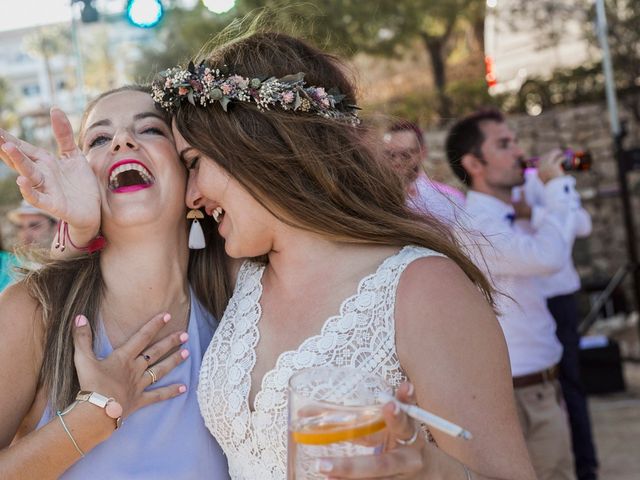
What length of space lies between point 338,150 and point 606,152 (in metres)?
9.82

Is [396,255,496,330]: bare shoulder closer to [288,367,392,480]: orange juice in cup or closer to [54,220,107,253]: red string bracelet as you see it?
[288,367,392,480]: orange juice in cup

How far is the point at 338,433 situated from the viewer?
4.03 feet

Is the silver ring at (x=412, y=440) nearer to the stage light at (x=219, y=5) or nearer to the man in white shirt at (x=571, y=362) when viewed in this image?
the man in white shirt at (x=571, y=362)

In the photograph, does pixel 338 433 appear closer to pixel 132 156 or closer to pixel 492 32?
pixel 132 156

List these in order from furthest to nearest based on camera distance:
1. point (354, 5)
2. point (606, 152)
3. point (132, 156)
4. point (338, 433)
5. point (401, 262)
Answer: point (354, 5)
point (606, 152)
point (132, 156)
point (401, 262)
point (338, 433)

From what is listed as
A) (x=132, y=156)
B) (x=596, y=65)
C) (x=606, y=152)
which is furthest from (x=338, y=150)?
(x=596, y=65)

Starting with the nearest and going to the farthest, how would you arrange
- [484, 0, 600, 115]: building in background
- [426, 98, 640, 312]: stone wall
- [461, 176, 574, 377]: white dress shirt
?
[461, 176, 574, 377]: white dress shirt < [426, 98, 640, 312]: stone wall < [484, 0, 600, 115]: building in background

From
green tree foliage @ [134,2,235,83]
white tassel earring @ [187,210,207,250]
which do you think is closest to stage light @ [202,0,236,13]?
white tassel earring @ [187,210,207,250]

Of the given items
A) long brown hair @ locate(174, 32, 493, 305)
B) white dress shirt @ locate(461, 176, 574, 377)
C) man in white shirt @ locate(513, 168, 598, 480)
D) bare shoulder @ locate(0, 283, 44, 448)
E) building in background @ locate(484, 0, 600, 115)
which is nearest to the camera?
long brown hair @ locate(174, 32, 493, 305)

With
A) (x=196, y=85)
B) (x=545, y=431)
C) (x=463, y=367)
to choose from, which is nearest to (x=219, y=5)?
(x=545, y=431)

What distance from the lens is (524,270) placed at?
408cm

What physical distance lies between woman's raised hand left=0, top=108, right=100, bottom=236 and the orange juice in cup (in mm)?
1127

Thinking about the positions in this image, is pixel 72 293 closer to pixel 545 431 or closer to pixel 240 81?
pixel 240 81

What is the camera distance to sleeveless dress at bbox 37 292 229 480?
2.19m
